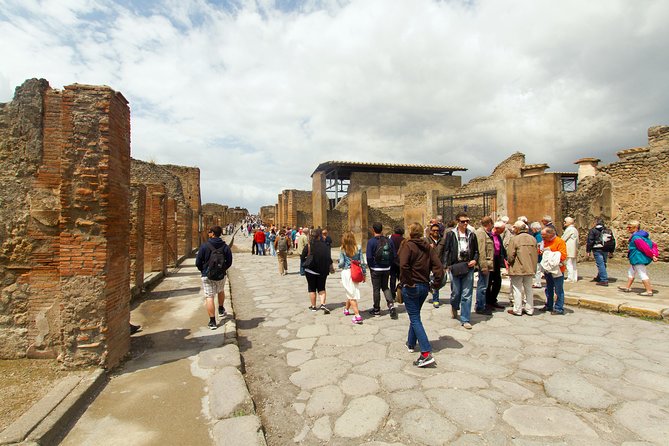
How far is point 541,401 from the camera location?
111 inches

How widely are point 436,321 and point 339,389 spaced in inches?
103

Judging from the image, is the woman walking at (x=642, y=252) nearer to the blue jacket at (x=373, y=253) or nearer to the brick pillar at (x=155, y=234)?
the blue jacket at (x=373, y=253)

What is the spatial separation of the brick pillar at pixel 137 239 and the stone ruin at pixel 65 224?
306 centimetres

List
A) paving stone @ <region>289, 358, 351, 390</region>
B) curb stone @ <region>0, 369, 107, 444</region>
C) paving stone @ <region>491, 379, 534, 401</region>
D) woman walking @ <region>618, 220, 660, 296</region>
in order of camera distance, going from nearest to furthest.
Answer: curb stone @ <region>0, 369, 107, 444</region>, paving stone @ <region>491, 379, 534, 401</region>, paving stone @ <region>289, 358, 351, 390</region>, woman walking @ <region>618, 220, 660, 296</region>

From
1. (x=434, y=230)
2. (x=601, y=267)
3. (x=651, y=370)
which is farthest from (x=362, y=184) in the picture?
(x=651, y=370)

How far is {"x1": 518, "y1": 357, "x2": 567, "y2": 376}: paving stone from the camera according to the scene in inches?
133

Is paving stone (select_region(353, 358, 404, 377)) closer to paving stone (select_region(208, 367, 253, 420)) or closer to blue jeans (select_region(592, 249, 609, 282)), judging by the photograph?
paving stone (select_region(208, 367, 253, 420))

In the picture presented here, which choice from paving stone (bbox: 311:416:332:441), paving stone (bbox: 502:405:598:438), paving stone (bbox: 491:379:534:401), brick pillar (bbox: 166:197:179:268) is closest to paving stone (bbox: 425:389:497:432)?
paving stone (bbox: 502:405:598:438)

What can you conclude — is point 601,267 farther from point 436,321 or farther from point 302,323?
point 302,323

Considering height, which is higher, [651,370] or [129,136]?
[129,136]

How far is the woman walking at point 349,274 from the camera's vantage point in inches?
208

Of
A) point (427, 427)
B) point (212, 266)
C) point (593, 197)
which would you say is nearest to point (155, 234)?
point (212, 266)

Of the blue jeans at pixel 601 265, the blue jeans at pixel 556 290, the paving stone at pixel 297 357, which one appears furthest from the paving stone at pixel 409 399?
the blue jeans at pixel 601 265

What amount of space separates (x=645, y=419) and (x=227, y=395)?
328cm
